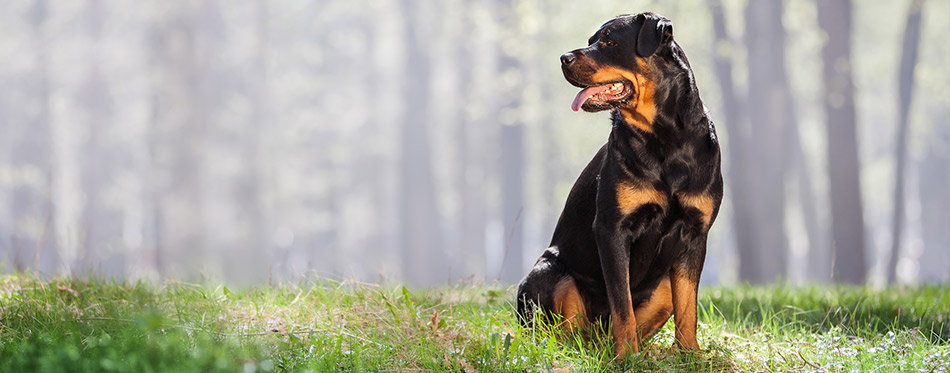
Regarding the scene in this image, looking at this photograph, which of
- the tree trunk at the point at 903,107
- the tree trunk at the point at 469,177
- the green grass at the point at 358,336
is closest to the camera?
the green grass at the point at 358,336

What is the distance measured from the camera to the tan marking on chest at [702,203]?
4.22 m

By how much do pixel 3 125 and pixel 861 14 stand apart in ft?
101

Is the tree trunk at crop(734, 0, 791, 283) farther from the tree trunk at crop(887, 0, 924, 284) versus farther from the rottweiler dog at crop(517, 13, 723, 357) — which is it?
the rottweiler dog at crop(517, 13, 723, 357)

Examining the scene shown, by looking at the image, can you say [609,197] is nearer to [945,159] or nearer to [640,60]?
[640,60]

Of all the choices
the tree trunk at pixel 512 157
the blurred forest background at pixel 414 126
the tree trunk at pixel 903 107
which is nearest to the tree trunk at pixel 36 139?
the blurred forest background at pixel 414 126

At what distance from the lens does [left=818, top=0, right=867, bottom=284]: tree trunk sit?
1396cm

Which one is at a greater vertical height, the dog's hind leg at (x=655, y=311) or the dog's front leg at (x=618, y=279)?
the dog's front leg at (x=618, y=279)

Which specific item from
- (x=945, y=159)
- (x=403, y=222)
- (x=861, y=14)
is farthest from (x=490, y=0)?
(x=945, y=159)

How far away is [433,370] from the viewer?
4.04 m

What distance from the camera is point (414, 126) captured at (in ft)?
88.7

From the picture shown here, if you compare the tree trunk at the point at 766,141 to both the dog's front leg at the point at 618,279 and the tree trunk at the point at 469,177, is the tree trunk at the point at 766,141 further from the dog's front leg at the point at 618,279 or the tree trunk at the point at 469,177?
the tree trunk at the point at 469,177

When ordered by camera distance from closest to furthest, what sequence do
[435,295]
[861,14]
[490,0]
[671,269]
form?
[671,269]
[435,295]
[861,14]
[490,0]

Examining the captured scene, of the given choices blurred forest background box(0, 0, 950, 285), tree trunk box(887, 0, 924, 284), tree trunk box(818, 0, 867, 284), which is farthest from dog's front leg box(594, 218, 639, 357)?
tree trunk box(887, 0, 924, 284)

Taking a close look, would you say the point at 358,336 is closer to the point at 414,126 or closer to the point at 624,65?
the point at 624,65
